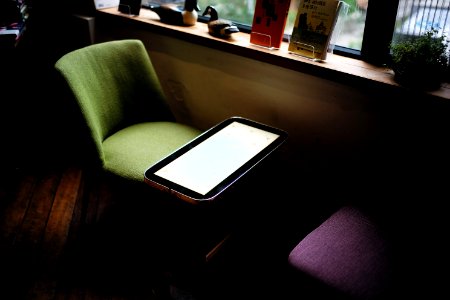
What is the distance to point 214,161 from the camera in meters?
1.57

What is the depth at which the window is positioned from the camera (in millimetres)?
1723

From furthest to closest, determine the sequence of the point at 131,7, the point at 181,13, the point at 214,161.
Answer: the point at 131,7, the point at 181,13, the point at 214,161

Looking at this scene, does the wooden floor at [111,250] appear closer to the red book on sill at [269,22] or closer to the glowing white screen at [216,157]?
the glowing white screen at [216,157]

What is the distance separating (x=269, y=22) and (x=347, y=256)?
47.2 inches

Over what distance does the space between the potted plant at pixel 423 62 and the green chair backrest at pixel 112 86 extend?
1.22m

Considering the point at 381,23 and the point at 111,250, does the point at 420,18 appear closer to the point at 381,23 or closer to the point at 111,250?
the point at 381,23

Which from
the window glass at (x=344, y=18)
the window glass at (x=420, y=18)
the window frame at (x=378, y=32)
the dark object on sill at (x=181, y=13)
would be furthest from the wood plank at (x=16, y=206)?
the window glass at (x=420, y=18)

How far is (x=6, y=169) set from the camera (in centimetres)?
251

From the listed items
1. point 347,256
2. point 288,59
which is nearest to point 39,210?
point 288,59

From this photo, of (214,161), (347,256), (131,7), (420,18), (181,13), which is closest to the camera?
(347,256)

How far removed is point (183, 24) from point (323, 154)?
111 cm

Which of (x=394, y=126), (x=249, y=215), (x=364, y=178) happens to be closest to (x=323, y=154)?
(x=364, y=178)

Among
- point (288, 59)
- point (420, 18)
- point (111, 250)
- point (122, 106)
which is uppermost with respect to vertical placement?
point (420, 18)

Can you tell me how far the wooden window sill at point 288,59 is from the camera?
66.2 inches
